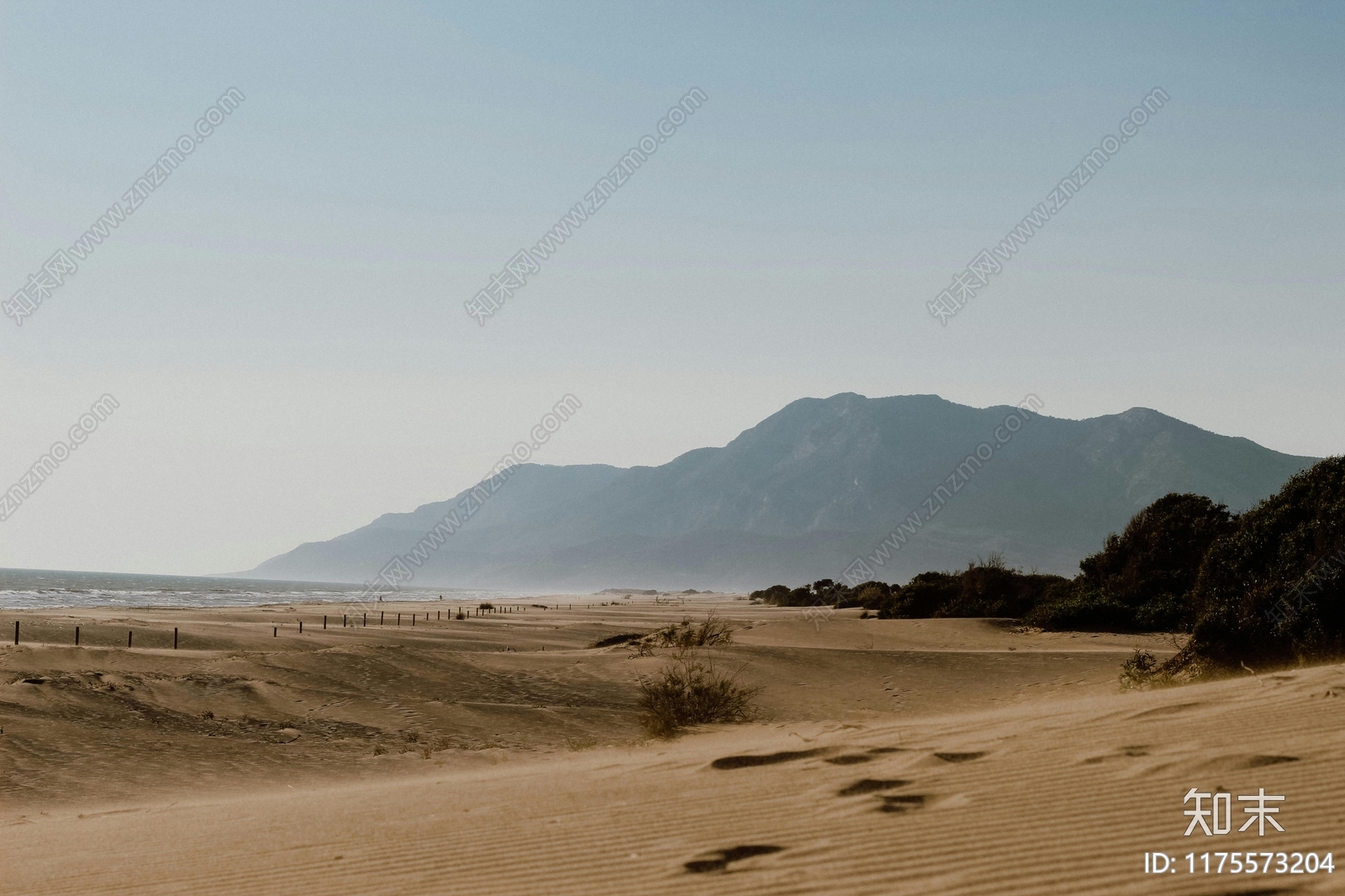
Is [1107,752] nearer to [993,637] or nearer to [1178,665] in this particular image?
[1178,665]

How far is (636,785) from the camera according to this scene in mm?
9180

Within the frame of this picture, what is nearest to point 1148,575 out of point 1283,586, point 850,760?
point 1283,586

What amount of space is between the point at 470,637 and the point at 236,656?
1458cm

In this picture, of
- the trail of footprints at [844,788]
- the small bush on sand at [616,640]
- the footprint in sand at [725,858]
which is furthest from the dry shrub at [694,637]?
the footprint in sand at [725,858]

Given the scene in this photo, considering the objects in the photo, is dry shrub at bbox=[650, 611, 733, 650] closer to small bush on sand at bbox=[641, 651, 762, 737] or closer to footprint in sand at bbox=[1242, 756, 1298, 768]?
small bush on sand at bbox=[641, 651, 762, 737]

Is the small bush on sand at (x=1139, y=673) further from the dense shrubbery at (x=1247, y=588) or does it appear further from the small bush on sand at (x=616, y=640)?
the small bush on sand at (x=616, y=640)

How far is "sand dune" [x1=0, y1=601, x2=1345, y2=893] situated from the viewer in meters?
5.50

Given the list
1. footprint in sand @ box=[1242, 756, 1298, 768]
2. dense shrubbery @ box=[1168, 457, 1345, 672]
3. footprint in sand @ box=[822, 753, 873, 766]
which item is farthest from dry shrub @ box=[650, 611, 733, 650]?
Answer: footprint in sand @ box=[1242, 756, 1298, 768]

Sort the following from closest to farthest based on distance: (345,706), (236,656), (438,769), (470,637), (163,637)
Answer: (438,769), (345,706), (236,656), (163,637), (470,637)

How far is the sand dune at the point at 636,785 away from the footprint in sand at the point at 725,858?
0.08ft

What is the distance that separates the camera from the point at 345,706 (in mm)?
19094

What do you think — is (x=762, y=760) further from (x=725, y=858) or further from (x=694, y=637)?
(x=694, y=637)

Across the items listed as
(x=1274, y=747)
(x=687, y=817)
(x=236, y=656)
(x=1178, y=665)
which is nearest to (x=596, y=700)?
(x=236, y=656)

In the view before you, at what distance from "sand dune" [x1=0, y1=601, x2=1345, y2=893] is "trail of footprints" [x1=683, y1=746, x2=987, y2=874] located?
3 cm
